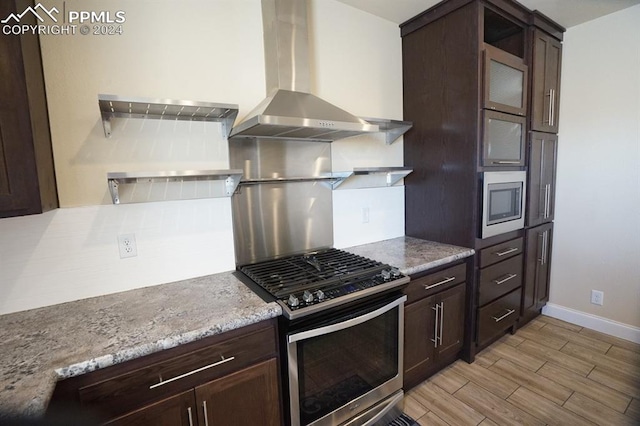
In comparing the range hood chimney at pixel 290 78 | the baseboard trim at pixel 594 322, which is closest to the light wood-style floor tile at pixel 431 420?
the range hood chimney at pixel 290 78

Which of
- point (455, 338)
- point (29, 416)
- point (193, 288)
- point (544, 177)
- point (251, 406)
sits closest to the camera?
point (29, 416)

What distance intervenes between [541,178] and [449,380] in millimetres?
1912

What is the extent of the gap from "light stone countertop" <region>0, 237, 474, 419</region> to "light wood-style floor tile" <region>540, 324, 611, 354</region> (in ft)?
8.97

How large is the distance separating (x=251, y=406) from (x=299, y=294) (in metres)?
0.51

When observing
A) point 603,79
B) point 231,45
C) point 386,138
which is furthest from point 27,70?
point 603,79

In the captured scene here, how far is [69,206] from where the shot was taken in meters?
1.43

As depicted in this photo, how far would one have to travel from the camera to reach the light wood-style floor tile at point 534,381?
1.92m

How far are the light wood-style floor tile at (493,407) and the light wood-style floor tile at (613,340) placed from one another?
1401 mm

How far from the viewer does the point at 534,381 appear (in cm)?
204

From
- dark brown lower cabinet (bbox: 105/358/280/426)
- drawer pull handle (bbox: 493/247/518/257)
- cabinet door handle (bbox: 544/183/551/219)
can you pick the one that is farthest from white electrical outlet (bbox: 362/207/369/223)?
cabinet door handle (bbox: 544/183/551/219)

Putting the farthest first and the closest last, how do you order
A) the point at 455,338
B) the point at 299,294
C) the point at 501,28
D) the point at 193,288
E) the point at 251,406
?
the point at 501,28 → the point at 455,338 → the point at 193,288 → the point at 299,294 → the point at 251,406

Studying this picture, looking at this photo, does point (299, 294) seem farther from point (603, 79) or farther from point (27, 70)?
point (603, 79)

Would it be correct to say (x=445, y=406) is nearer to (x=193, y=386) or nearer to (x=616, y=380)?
(x=616, y=380)

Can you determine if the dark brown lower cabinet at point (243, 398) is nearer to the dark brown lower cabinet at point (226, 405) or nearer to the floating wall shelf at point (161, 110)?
the dark brown lower cabinet at point (226, 405)
